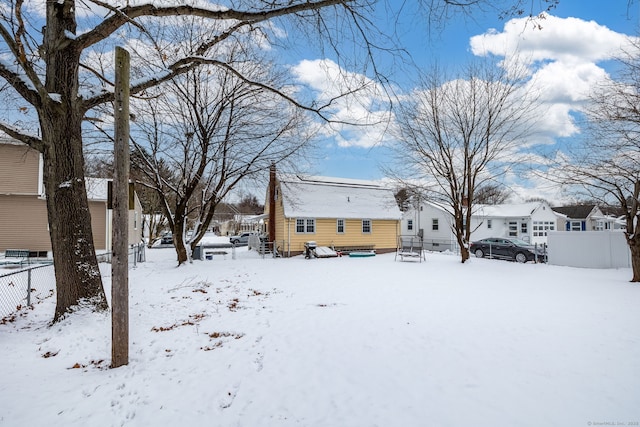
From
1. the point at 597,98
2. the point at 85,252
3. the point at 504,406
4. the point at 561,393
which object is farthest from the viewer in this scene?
the point at 597,98

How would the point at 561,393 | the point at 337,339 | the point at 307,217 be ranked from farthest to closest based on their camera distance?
the point at 307,217
the point at 337,339
the point at 561,393

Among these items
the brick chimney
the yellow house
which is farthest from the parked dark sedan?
the brick chimney

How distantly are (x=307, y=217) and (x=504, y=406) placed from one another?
1830 cm

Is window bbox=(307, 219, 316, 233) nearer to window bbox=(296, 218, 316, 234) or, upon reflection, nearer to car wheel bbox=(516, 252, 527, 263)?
window bbox=(296, 218, 316, 234)

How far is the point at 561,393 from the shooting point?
11.6 ft

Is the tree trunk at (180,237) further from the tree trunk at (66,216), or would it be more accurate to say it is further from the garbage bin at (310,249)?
the tree trunk at (66,216)

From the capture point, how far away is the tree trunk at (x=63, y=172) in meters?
5.43

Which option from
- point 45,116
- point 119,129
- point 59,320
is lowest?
point 59,320

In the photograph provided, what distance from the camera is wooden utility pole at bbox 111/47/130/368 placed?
388cm

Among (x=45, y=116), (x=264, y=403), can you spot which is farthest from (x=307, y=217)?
(x=264, y=403)

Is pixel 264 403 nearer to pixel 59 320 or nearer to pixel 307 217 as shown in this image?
pixel 59 320

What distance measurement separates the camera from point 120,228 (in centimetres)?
391

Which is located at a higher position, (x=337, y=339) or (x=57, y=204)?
(x=57, y=204)

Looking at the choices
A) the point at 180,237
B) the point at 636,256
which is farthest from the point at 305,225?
the point at 636,256
